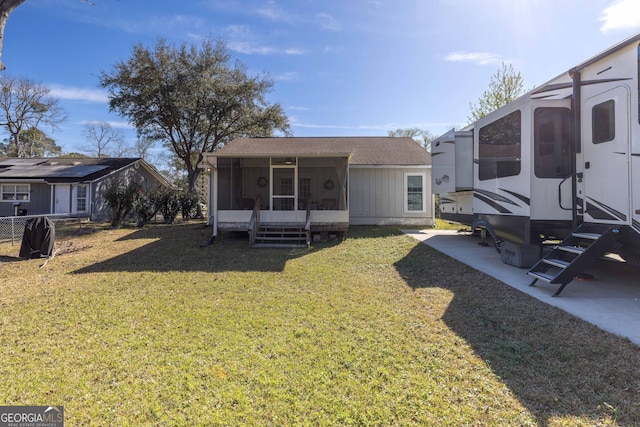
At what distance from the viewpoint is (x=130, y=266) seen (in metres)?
6.77

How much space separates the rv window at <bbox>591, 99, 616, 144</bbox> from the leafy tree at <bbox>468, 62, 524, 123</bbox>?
13.5 meters

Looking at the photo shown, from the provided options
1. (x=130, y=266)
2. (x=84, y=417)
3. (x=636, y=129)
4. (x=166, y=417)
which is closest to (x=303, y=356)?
(x=166, y=417)

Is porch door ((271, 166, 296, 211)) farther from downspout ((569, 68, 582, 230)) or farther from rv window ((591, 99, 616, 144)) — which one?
rv window ((591, 99, 616, 144))

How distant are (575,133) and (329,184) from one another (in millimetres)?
8524

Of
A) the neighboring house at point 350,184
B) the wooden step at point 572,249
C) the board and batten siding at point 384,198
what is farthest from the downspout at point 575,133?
the board and batten siding at point 384,198

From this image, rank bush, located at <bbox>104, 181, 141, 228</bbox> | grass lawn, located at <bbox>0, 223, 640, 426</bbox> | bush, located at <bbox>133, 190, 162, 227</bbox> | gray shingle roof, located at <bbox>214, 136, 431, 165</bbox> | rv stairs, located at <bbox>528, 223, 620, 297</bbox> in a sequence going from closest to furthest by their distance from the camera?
1. grass lawn, located at <bbox>0, 223, 640, 426</bbox>
2. rv stairs, located at <bbox>528, 223, 620, 297</bbox>
3. gray shingle roof, located at <bbox>214, 136, 431, 165</bbox>
4. bush, located at <bbox>104, 181, 141, 228</bbox>
5. bush, located at <bbox>133, 190, 162, 227</bbox>

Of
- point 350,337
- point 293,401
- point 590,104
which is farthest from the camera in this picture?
point 590,104

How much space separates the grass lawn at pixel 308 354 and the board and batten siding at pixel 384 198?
22.6ft

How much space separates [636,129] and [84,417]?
676 centimetres

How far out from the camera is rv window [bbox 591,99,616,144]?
14.3 feet

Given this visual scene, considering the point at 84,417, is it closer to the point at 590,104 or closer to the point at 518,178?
the point at 518,178

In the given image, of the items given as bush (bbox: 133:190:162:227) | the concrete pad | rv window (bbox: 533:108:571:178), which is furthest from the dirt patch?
rv window (bbox: 533:108:571:178)

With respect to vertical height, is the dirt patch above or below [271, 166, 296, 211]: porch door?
below

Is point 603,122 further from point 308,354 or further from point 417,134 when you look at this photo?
point 417,134
